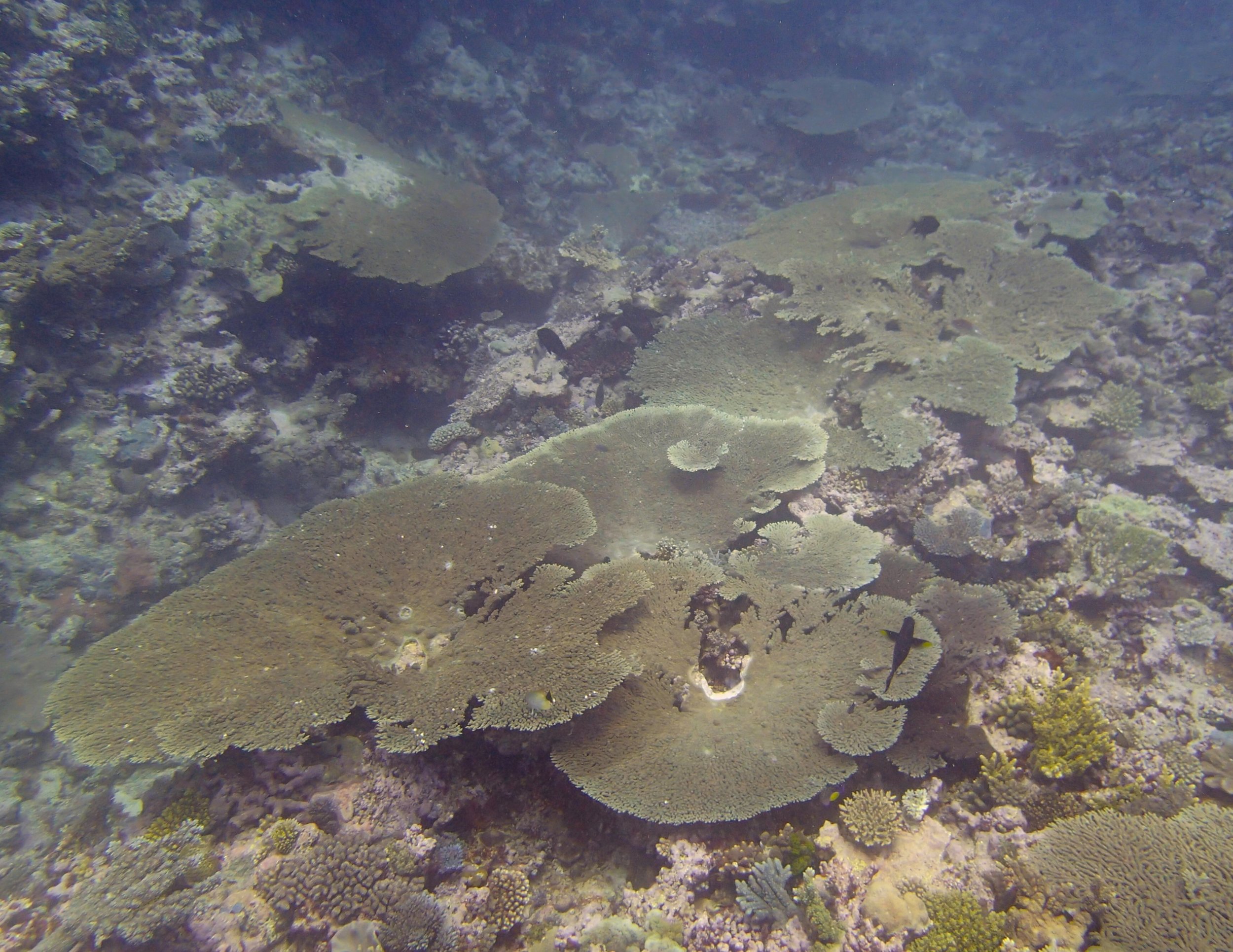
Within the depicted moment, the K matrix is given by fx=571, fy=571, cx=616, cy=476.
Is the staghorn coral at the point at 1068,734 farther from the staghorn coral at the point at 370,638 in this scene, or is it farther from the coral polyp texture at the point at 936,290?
the coral polyp texture at the point at 936,290

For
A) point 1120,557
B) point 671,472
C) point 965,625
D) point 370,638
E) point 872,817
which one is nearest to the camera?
point 872,817

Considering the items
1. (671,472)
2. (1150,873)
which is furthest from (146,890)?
(1150,873)

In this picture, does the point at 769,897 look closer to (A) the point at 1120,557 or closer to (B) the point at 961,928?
(B) the point at 961,928

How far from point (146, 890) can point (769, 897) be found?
352 cm

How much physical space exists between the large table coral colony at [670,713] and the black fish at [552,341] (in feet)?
9.80

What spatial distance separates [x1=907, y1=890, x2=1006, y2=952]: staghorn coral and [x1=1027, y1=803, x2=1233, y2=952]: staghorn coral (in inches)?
15.2

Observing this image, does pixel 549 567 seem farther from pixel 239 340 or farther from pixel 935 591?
pixel 239 340

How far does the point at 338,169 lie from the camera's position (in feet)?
31.7

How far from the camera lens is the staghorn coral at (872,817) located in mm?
3338

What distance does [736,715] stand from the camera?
385 cm

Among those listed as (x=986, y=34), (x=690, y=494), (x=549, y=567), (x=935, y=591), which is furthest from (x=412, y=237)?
(x=986, y=34)

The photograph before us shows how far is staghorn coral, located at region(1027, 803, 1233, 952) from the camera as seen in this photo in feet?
8.67

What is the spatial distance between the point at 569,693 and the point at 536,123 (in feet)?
47.9

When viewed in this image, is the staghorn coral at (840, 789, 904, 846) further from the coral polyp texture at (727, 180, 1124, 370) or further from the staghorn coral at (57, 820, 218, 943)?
the coral polyp texture at (727, 180, 1124, 370)
